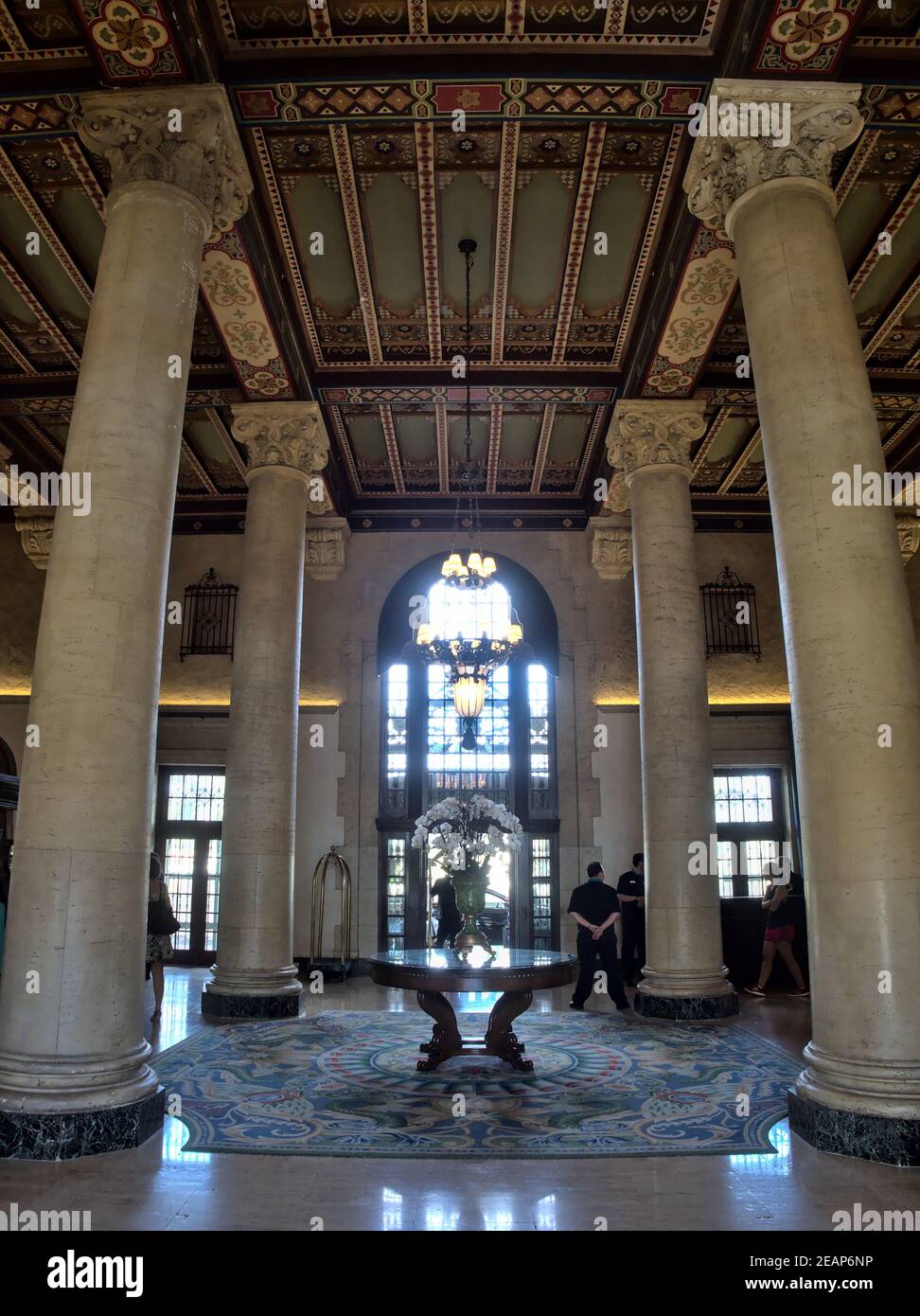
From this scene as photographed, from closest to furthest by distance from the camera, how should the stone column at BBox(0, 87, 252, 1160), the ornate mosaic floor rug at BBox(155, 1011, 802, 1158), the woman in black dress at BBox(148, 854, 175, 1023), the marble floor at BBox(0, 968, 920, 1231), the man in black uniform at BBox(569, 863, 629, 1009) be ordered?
the marble floor at BBox(0, 968, 920, 1231) < the stone column at BBox(0, 87, 252, 1160) < the ornate mosaic floor rug at BBox(155, 1011, 802, 1158) < the woman in black dress at BBox(148, 854, 175, 1023) < the man in black uniform at BBox(569, 863, 629, 1009)

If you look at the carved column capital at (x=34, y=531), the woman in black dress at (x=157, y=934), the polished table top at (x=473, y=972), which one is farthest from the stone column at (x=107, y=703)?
the carved column capital at (x=34, y=531)

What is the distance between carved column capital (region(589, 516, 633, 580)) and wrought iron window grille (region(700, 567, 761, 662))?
139cm

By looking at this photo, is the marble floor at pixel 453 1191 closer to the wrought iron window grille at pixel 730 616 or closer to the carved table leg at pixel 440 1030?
the carved table leg at pixel 440 1030

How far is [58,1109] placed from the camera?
4.44 m

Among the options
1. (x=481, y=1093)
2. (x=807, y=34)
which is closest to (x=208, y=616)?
(x=481, y=1093)

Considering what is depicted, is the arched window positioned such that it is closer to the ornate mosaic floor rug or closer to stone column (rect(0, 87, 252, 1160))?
the ornate mosaic floor rug

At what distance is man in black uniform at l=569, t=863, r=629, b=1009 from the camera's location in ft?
28.6

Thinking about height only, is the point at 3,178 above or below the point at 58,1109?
above

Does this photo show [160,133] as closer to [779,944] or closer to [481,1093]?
[481,1093]

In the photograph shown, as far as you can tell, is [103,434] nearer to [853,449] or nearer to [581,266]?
[853,449]

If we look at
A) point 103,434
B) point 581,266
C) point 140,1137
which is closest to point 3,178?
point 103,434

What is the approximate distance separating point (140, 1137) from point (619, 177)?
7515 millimetres

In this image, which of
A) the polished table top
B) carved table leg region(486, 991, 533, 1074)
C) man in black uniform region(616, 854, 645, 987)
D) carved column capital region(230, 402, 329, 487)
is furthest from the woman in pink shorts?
carved column capital region(230, 402, 329, 487)

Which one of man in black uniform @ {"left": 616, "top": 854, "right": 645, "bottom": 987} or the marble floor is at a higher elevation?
man in black uniform @ {"left": 616, "top": 854, "right": 645, "bottom": 987}
